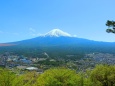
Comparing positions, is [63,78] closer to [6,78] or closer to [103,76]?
[6,78]

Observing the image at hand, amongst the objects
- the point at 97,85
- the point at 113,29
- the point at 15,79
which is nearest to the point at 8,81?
the point at 15,79

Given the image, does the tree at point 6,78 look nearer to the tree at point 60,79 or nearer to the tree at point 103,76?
the tree at point 60,79

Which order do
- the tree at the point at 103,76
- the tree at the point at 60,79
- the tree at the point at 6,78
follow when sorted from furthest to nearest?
the tree at the point at 103,76 → the tree at the point at 60,79 → the tree at the point at 6,78

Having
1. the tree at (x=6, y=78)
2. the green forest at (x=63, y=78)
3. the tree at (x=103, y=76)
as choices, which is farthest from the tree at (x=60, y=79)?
the tree at (x=103, y=76)

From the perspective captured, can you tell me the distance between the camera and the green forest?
104ft

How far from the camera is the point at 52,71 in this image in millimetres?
38156

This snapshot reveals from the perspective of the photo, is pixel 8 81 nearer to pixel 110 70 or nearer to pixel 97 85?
pixel 97 85

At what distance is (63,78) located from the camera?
37000 millimetres

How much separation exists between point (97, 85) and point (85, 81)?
427 cm

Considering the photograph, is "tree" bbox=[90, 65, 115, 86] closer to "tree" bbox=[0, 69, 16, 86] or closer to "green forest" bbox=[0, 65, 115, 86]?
"green forest" bbox=[0, 65, 115, 86]

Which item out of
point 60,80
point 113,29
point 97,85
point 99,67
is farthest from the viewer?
point 99,67

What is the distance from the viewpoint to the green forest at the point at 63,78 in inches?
1244

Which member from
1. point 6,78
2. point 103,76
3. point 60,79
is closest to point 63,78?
point 60,79

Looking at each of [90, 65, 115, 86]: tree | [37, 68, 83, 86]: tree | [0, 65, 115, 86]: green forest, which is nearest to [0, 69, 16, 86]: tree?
[0, 65, 115, 86]: green forest
